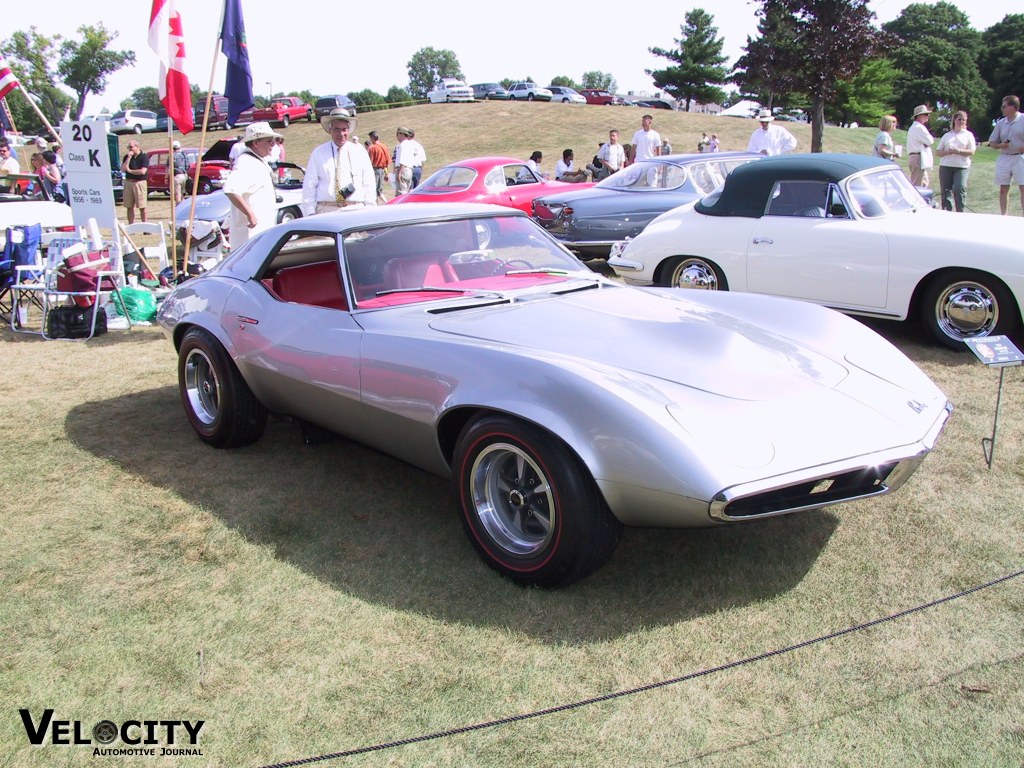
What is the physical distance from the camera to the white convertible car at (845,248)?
19.2ft

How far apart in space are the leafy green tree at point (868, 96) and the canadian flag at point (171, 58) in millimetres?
47133

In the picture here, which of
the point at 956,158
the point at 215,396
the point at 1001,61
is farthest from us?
the point at 1001,61

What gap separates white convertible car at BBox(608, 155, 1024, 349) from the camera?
584 cm

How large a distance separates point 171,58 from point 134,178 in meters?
7.00

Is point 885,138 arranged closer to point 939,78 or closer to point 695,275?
point 695,275

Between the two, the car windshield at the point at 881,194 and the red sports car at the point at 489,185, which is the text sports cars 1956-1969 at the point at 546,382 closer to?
the car windshield at the point at 881,194

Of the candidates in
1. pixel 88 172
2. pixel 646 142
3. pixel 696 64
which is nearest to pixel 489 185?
pixel 646 142

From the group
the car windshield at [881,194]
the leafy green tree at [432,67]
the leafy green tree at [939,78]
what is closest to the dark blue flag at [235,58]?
the car windshield at [881,194]

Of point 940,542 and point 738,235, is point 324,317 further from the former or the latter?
point 738,235

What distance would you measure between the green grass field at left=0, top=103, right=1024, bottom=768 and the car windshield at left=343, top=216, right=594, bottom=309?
974 millimetres

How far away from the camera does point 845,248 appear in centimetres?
631

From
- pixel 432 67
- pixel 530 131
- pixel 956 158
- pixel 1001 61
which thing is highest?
pixel 432 67

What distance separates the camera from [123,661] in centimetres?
274

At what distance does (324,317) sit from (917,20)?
93.8 m
